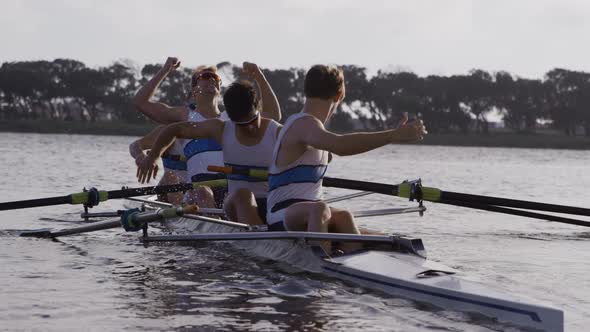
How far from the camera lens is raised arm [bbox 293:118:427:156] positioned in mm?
8250

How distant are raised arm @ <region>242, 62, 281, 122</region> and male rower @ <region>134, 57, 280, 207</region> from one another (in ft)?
0.05

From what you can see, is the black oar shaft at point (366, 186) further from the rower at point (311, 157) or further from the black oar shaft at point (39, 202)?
the black oar shaft at point (39, 202)

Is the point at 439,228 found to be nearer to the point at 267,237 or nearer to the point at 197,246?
the point at 197,246

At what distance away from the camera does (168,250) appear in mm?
12070

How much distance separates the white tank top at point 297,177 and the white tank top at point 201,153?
340 cm

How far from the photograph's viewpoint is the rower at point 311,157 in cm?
867

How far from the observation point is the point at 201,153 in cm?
1286

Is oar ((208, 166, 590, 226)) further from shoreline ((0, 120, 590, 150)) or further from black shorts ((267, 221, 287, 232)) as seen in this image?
shoreline ((0, 120, 590, 150))

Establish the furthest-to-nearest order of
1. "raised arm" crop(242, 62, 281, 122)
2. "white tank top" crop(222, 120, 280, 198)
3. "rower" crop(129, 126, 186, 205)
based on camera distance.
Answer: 1. "rower" crop(129, 126, 186, 205)
2. "raised arm" crop(242, 62, 281, 122)
3. "white tank top" crop(222, 120, 280, 198)

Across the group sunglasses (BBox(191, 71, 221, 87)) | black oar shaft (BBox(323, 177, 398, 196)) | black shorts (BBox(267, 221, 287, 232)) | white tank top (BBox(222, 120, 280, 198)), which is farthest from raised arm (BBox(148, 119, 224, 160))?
sunglasses (BBox(191, 71, 221, 87))

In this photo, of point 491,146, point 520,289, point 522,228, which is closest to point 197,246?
point 520,289

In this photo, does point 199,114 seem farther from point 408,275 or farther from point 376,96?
point 376,96

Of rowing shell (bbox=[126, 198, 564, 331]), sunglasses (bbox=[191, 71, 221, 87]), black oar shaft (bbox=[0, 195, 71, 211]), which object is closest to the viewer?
rowing shell (bbox=[126, 198, 564, 331])

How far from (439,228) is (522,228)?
145cm
